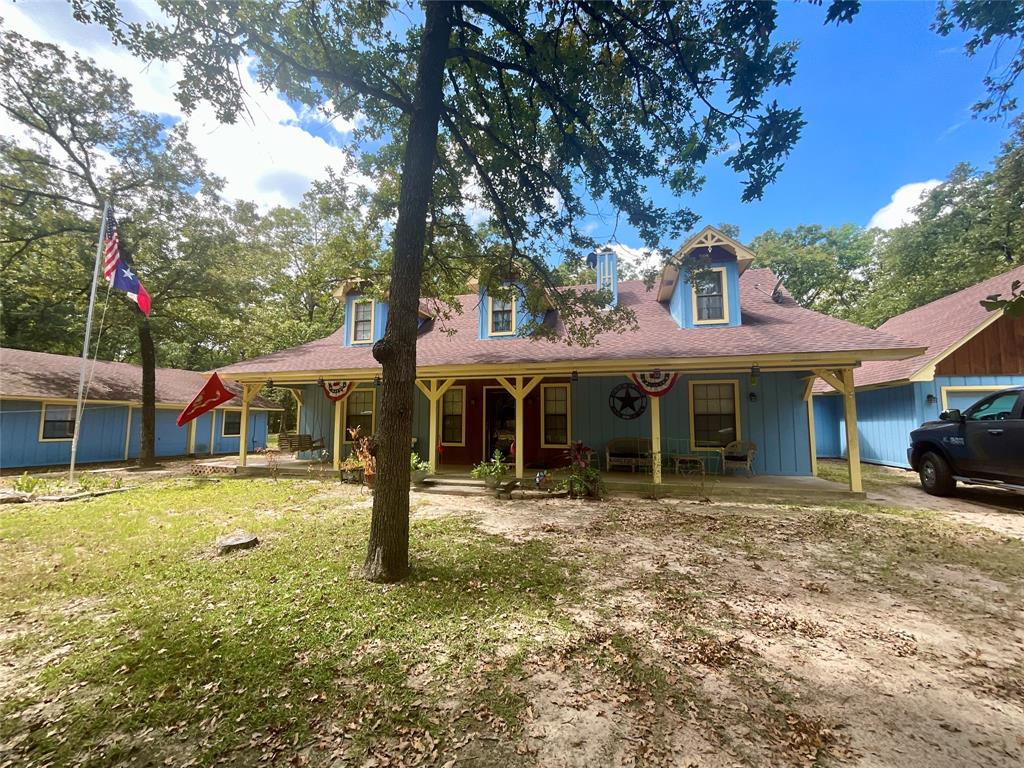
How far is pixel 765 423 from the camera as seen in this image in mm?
9867

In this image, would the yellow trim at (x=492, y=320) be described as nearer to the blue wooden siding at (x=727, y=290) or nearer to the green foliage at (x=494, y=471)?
the green foliage at (x=494, y=471)

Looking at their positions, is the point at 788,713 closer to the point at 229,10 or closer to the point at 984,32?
the point at 984,32

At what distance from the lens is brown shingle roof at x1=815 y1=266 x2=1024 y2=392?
10.8m

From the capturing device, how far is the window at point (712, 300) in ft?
32.7

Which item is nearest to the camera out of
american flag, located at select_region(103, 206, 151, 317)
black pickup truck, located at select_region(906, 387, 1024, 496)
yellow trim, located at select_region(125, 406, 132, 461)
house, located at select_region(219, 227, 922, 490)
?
black pickup truck, located at select_region(906, 387, 1024, 496)

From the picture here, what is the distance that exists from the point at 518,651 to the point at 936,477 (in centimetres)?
969

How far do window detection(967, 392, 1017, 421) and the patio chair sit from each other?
348 cm

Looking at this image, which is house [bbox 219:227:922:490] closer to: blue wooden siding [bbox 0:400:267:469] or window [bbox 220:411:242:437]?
blue wooden siding [bbox 0:400:267:469]

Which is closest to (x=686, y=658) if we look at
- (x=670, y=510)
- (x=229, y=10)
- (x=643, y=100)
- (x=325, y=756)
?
(x=325, y=756)

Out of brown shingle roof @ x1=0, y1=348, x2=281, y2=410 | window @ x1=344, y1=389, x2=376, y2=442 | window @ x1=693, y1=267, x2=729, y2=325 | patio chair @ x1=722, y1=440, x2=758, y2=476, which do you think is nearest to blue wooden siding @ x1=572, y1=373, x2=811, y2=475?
patio chair @ x1=722, y1=440, x2=758, y2=476

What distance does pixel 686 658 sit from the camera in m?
2.87

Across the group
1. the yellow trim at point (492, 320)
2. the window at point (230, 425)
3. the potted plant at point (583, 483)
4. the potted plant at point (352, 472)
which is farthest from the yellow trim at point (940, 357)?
the window at point (230, 425)

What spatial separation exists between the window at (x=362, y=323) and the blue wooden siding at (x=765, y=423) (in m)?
7.55

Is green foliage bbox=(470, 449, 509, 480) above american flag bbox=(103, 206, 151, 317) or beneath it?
beneath
